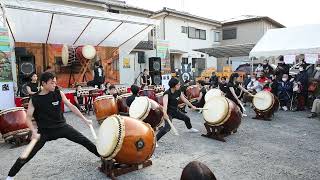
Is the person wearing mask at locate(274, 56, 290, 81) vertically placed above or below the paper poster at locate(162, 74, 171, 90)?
above

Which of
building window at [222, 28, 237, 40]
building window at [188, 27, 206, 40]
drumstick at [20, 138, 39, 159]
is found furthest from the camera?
building window at [222, 28, 237, 40]

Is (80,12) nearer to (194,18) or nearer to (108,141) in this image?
(108,141)

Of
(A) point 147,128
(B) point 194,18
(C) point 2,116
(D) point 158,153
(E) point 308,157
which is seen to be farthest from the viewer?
(B) point 194,18

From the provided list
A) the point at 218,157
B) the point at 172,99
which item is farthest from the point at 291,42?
the point at 218,157

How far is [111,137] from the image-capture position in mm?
3578

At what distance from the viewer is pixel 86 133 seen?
6.39 metres

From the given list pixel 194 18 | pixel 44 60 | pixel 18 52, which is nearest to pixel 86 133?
pixel 18 52

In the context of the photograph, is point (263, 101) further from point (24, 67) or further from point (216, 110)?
point (24, 67)

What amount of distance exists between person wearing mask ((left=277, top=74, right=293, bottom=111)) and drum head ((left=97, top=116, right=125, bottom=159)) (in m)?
7.36

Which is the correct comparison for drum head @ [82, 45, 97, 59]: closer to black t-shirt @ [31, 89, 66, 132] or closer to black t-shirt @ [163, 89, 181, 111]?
black t-shirt @ [163, 89, 181, 111]

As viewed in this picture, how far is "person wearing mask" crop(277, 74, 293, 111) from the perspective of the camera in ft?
30.7

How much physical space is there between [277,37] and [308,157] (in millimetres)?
7477

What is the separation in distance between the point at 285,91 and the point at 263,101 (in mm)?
2291

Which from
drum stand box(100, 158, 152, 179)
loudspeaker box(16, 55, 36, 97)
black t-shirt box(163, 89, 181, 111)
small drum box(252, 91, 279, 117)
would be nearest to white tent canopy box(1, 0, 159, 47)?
loudspeaker box(16, 55, 36, 97)
